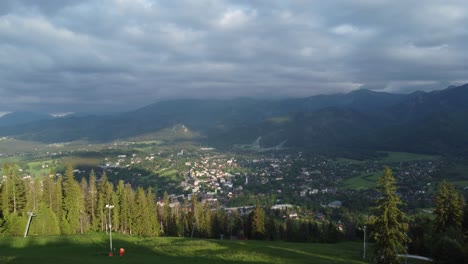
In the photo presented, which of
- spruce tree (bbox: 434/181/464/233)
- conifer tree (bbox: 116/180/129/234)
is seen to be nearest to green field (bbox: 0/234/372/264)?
spruce tree (bbox: 434/181/464/233)

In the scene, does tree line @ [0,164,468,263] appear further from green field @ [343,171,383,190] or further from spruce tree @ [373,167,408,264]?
green field @ [343,171,383,190]

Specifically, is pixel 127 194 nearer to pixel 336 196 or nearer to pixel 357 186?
pixel 336 196

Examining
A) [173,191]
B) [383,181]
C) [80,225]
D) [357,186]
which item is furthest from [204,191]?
[383,181]

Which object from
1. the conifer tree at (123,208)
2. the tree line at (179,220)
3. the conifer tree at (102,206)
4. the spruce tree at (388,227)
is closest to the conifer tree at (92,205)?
the tree line at (179,220)

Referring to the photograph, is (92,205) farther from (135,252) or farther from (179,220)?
(135,252)

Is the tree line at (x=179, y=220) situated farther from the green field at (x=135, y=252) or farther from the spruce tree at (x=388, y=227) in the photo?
the green field at (x=135, y=252)

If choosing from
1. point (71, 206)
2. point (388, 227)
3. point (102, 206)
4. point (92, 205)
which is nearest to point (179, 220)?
point (102, 206)
